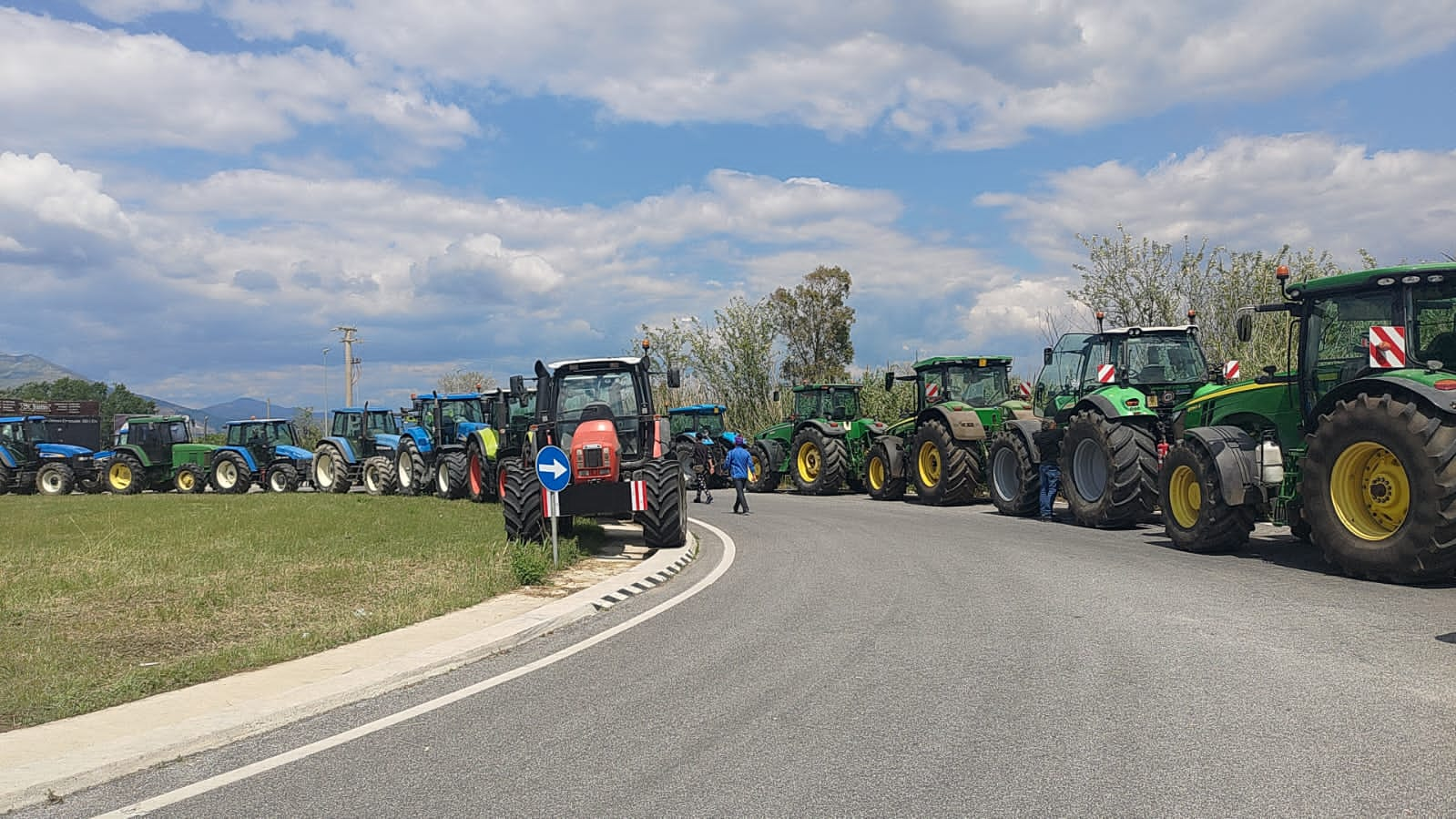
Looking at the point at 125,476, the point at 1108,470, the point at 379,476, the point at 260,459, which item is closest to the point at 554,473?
the point at 1108,470

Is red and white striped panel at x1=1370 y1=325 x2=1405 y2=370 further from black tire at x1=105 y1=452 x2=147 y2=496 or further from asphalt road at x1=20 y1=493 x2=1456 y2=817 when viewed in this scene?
black tire at x1=105 y1=452 x2=147 y2=496

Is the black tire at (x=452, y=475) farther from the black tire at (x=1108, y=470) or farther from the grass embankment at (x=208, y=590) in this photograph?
the black tire at (x=1108, y=470)

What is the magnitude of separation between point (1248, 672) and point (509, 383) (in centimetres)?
1251

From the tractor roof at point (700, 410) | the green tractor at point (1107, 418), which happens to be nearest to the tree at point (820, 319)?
the tractor roof at point (700, 410)

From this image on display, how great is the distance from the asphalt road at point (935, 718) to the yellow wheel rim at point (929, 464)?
11.7 m

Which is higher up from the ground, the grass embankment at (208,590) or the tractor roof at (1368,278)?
the tractor roof at (1368,278)

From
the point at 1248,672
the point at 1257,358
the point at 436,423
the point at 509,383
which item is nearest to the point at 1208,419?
the point at 1248,672

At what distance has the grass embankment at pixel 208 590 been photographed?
8.02 meters

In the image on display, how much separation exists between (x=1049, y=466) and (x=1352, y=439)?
7607 millimetres

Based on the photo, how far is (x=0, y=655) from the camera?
855 centimetres

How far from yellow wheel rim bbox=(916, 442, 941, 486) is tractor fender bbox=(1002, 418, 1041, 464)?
2.91m

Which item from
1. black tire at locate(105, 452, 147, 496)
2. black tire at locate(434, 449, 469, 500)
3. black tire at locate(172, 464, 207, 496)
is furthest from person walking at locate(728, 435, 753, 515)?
black tire at locate(105, 452, 147, 496)

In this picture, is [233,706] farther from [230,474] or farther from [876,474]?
[230,474]

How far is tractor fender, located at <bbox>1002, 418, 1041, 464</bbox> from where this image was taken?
18547mm
